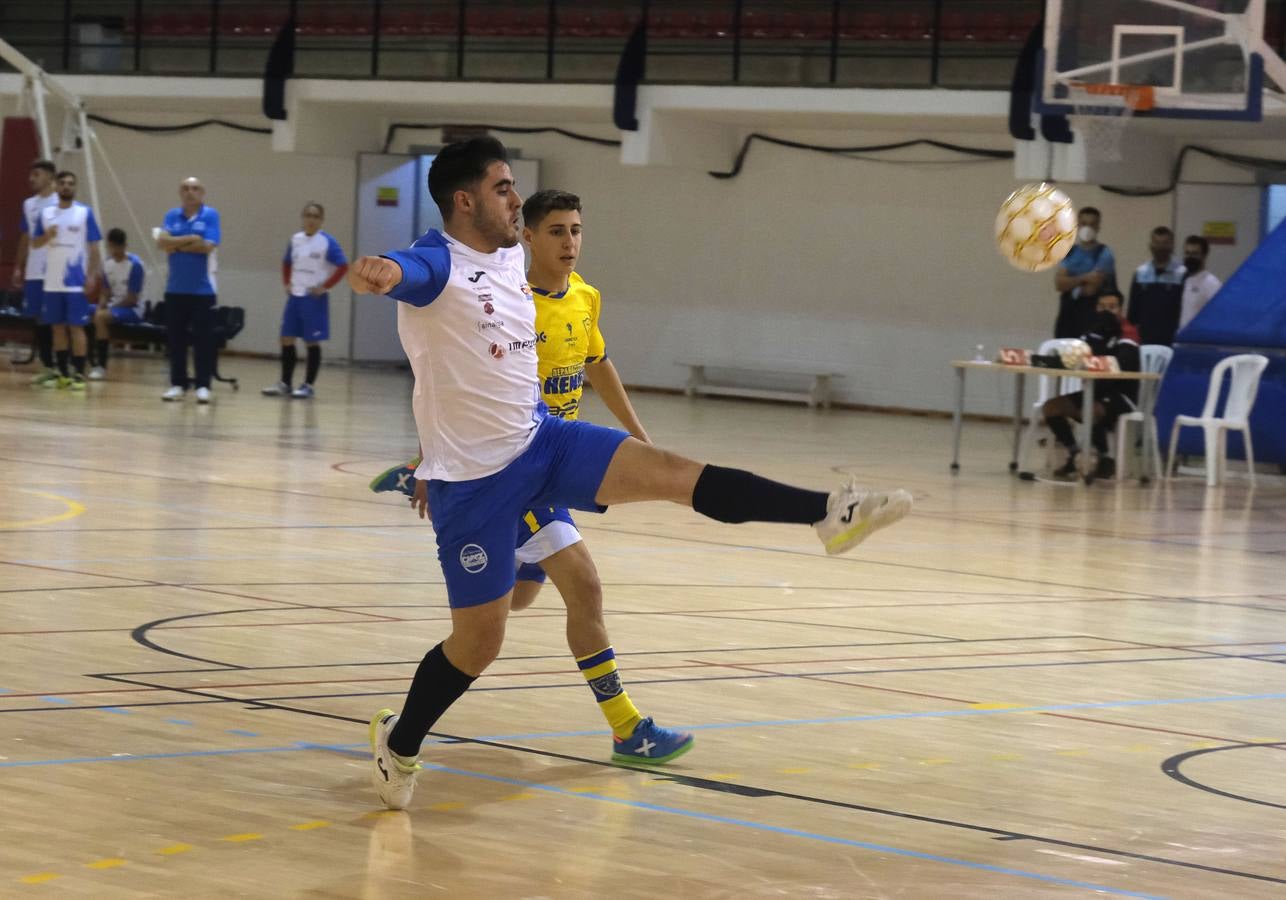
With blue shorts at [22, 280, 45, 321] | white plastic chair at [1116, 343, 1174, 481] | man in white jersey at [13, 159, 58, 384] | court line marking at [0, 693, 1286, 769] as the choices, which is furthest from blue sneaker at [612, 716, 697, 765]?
blue shorts at [22, 280, 45, 321]

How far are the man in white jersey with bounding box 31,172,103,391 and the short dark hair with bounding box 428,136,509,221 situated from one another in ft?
48.8

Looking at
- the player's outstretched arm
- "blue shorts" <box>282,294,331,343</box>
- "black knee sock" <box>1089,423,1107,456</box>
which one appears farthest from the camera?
"blue shorts" <box>282,294,331,343</box>

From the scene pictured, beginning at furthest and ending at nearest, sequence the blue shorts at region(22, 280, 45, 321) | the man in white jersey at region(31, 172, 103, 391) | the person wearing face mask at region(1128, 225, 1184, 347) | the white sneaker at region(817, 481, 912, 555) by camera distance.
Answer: the blue shorts at region(22, 280, 45, 321) < the man in white jersey at region(31, 172, 103, 391) < the person wearing face mask at region(1128, 225, 1184, 347) < the white sneaker at region(817, 481, 912, 555)

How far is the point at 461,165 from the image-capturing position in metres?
4.82

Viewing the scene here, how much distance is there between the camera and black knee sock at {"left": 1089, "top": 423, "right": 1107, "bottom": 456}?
1584 cm

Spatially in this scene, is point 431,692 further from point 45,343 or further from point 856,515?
point 45,343

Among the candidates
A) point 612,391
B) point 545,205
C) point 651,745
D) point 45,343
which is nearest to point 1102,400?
point 612,391

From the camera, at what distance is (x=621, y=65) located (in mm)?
23297

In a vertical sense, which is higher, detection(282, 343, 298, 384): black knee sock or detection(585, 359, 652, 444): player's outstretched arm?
detection(585, 359, 652, 444): player's outstretched arm

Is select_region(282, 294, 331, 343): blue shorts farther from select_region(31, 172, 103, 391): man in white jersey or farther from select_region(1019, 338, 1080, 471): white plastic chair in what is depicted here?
select_region(1019, 338, 1080, 471): white plastic chair

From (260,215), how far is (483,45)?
466cm

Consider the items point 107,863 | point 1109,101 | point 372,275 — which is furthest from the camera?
point 1109,101

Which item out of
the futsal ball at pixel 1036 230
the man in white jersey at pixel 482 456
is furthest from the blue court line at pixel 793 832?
the futsal ball at pixel 1036 230

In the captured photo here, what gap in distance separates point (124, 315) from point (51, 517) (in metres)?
14.4
